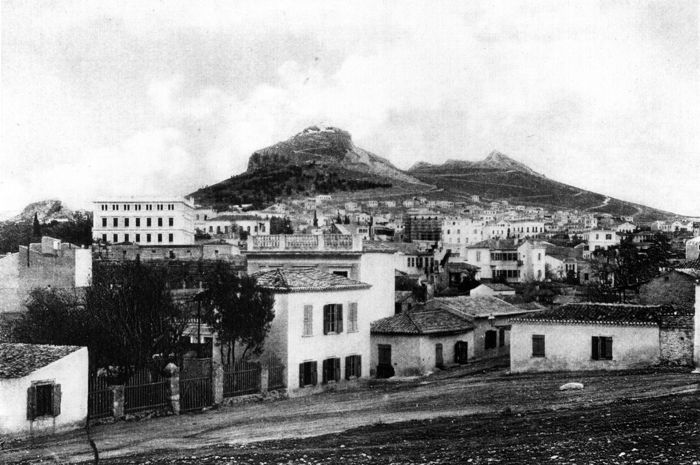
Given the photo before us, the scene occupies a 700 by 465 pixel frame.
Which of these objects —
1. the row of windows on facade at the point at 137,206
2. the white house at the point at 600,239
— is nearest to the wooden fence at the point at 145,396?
the row of windows on facade at the point at 137,206

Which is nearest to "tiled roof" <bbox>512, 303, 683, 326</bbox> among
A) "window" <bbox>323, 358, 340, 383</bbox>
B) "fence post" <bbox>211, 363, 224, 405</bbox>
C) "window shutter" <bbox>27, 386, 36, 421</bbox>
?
"window" <bbox>323, 358, 340, 383</bbox>

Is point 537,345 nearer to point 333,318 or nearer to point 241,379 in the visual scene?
point 333,318

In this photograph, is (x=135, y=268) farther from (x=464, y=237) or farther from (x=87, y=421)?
(x=464, y=237)

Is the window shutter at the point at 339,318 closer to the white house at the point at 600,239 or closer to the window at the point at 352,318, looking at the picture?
the window at the point at 352,318

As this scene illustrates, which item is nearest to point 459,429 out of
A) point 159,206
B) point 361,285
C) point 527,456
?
point 527,456

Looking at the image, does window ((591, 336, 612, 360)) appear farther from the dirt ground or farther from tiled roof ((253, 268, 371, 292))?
tiled roof ((253, 268, 371, 292))
